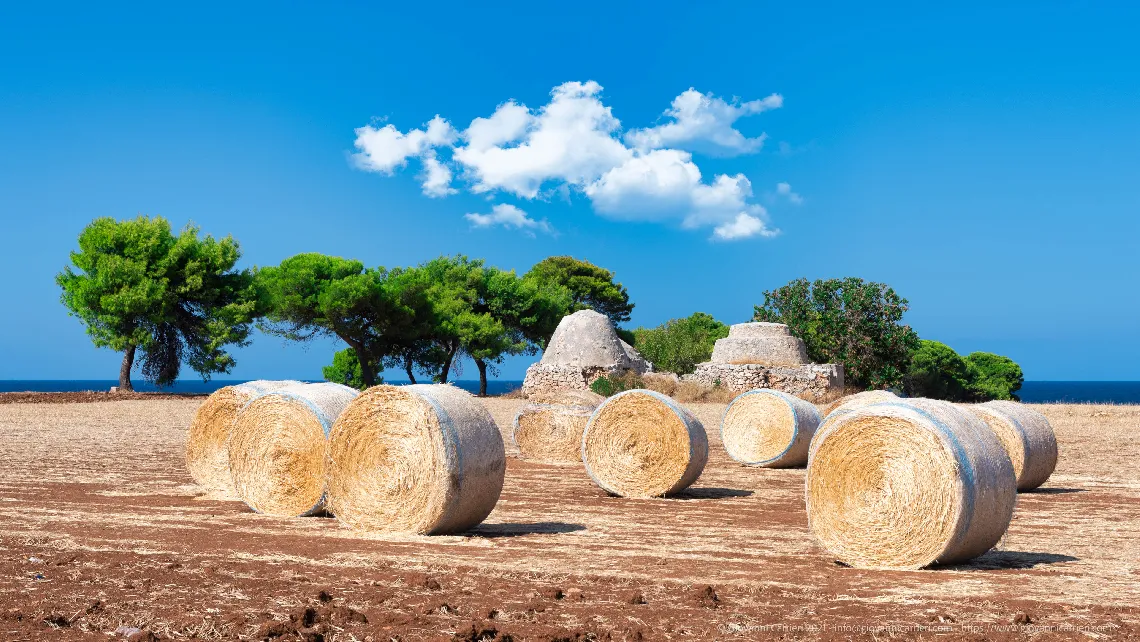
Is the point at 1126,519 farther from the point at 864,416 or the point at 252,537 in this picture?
the point at 252,537

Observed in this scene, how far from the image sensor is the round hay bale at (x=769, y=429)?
1647cm

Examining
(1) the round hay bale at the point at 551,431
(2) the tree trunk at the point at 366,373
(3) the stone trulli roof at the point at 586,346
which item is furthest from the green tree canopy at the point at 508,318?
(1) the round hay bale at the point at 551,431

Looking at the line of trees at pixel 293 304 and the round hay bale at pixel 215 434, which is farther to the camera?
the line of trees at pixel 293 304

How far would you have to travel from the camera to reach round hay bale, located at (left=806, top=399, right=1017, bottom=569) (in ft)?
24.3

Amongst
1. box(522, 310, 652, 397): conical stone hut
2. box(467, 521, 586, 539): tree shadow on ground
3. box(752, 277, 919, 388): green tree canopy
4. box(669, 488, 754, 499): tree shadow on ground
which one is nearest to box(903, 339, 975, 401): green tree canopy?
box(752, 277, 919, 388): green tree canopy

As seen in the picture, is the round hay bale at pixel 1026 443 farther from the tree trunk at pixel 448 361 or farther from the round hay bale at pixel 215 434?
the tree trunk at pixel 448 361

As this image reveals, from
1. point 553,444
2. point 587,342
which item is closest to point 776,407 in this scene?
point 553,444

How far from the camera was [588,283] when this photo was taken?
205ft

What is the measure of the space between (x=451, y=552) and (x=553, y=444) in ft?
28.4

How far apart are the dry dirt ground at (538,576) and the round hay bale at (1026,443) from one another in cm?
68

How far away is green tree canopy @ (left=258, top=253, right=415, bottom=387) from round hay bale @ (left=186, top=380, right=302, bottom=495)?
2518 cm

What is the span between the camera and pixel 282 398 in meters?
10.2

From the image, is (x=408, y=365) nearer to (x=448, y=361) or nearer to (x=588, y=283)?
(x=448, y=361)

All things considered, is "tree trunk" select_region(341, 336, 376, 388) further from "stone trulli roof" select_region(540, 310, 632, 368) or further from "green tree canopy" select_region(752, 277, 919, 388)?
"green tree canopy" select_region(752, 277, 919, 388)
